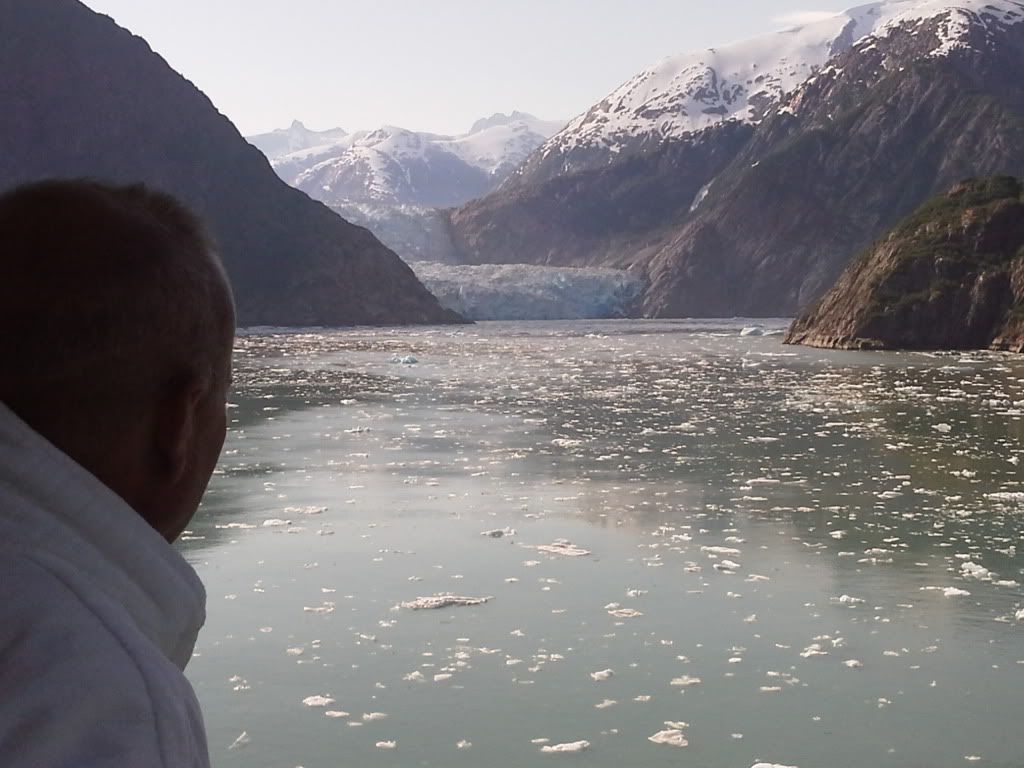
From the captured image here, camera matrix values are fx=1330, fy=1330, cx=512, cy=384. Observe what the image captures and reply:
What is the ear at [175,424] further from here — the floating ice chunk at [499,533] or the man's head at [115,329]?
the floating ice chunk at [499,533]

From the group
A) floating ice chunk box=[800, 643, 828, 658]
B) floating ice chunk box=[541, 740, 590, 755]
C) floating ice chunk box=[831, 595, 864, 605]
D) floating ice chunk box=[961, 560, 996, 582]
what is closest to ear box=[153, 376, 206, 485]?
floating ice chunk box=[541, 740, 590, 755]

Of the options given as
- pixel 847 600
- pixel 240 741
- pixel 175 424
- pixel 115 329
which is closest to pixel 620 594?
pixel 847 600

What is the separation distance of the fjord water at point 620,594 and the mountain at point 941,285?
79.0 ft

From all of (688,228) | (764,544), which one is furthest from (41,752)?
(688,228)

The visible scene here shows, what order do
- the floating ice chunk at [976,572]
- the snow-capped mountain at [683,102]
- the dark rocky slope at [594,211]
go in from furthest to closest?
the snow-capped mountain at [683,102] < the dark rocky slope at [594,211] < the floating ice chunk at [976,572]

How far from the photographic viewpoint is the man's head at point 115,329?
1048 millimetres

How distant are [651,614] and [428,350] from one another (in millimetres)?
30875

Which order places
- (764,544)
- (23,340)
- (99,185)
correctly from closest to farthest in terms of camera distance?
(23,340)
(99,185)
(764,544)

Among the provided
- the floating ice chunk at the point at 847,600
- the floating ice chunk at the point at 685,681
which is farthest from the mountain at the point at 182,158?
the floating ice chunk at the point at 685,681

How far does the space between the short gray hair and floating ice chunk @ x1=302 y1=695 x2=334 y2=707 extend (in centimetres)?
358

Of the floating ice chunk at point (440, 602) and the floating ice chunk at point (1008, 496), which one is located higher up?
the floating ice chunk at point (1008, 496)

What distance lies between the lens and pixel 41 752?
90cm

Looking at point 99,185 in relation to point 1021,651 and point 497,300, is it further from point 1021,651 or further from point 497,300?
point 497,300

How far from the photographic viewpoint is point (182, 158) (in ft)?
288
